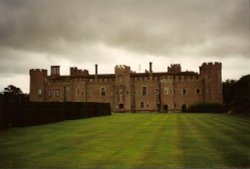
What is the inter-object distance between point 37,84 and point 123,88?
18.7 meters

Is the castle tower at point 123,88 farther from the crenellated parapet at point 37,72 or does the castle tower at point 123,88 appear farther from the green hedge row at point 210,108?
the green hedge row at point 210,108

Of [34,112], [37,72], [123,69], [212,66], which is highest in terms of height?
[37,72]

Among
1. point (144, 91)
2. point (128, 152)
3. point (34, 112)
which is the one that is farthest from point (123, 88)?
point (128, 152)

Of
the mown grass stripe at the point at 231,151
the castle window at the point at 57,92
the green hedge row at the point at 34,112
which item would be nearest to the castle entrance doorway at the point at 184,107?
the castle window at the point at 57,92

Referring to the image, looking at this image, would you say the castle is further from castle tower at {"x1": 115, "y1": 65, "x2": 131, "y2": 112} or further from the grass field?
the grass field

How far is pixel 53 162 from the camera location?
31.9 feet

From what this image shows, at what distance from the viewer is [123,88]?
240 feet

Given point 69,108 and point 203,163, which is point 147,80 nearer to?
point 69,108

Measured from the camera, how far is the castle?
67988 millimetres

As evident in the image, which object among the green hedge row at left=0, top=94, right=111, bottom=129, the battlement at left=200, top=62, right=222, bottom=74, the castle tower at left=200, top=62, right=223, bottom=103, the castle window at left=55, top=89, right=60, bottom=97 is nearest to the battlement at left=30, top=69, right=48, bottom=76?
the castle window at left=55, top=89, right=60, bottom=97

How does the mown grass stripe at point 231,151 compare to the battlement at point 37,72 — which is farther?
the battlement at point 37,72

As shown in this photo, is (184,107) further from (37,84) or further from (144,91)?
(37,84)

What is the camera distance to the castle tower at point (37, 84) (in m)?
77.4

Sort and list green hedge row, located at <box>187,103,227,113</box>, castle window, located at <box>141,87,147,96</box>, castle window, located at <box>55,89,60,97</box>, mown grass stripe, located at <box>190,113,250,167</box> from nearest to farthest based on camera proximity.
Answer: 1. mown grass stripe, located at <box>190,113,250,167</box>
2. green hedge row, located at <box>187,103,227,113</box>
3. castle window, located at <box>141,87,147,96</box>
4. castle window, located at <box>55,89,60,97</box>
